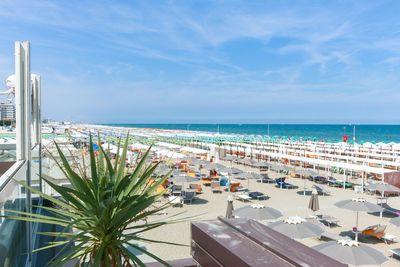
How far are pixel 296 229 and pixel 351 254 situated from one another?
143 centimetres

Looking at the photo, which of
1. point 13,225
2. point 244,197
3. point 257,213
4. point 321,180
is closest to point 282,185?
point 321,180

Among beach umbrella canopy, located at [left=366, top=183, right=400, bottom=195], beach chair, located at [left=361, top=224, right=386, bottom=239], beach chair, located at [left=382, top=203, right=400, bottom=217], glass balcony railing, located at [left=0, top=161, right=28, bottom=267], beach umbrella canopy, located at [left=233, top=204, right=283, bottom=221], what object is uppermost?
glass balcony railing, located at [left=0, top=161, right=28, bottom=267]

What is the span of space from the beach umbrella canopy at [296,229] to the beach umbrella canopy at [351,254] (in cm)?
85

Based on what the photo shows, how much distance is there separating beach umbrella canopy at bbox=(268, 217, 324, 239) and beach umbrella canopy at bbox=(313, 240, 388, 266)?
0.85 m

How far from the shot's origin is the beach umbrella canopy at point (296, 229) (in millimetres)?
7355

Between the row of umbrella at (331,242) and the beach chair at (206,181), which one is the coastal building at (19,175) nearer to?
the row of umbrella at (331,242)

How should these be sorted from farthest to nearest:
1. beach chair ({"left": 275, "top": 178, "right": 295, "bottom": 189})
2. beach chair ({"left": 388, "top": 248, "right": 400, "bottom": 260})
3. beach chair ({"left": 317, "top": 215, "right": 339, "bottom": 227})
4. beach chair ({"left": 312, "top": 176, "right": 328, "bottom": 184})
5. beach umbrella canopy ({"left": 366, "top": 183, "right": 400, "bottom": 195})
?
beach chair ({"left": 312, "top": 176, "right": 328, "bottom": 184}) < beach chair ({"left": 275, "top": 178, "right": 295, "bottom": 189}) < beach umbrella canopy ({"left": 366, "top": 183, "right": 400, "bottom": 195}) < beach chair ({"left": 317, "top": 215, "right": 339, "bottom": 227}) < beach chair ({"left": 388, "top": 248, "right": 400, "bottom": 260})

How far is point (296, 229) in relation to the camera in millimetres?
7512

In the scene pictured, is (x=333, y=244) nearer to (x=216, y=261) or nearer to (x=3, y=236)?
(x=216, y=261)

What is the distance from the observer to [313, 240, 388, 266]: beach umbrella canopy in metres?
6.12

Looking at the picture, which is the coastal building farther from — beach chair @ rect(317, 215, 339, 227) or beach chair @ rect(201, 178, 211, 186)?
beach chair @ rect(201, 178, 211, 186)

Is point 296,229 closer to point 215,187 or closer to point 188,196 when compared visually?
point 188,196

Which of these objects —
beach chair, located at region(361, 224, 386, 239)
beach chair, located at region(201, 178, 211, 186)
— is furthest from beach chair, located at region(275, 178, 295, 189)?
beach chair, located at region(361, 224, 386, 239)

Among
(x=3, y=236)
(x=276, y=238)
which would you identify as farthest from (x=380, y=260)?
(x=3, y=236)
